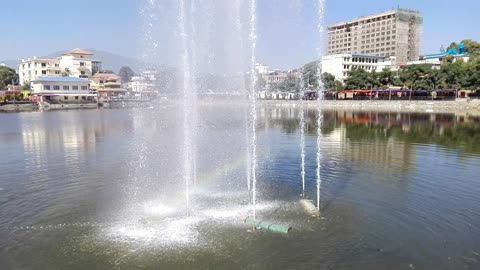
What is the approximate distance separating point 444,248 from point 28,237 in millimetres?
11403

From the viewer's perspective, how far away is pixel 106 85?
132250 millimetres

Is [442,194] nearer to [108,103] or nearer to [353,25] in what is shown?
[108,103]

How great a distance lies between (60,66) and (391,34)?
13243cm

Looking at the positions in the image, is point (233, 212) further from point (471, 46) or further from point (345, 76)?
point (471, 46)

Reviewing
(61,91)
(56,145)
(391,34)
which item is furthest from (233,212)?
(391,34)

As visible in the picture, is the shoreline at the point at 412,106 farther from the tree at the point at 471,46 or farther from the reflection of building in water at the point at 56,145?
the reflection of building in water at the point at 56,145

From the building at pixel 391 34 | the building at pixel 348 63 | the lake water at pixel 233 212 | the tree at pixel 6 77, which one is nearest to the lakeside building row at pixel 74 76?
the tree at pixel 6 77

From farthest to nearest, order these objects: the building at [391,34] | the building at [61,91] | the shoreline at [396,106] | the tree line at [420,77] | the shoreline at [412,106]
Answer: the building at [391,34]
the building at [61,91]
the tree line at [420,77]
the shoreline at [396,106]
the shoreline at [412,106]

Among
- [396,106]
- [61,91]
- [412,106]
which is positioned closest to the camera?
[412,106]

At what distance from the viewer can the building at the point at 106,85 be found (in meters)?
129

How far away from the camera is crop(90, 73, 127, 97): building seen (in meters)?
129

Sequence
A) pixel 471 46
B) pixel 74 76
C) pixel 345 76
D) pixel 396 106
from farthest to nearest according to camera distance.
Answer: pixel 345 76
pixel 74 76
pixel 471 46
pixel 396 106

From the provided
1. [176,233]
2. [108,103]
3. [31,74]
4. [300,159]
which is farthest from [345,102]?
[31,74]

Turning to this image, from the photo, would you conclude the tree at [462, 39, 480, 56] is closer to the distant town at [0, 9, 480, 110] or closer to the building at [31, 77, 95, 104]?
the distant town at [0, 9, 480, 110]
